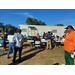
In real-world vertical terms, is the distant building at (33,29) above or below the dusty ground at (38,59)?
above

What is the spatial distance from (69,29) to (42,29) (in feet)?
32.4

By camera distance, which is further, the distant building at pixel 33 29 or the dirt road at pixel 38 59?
the distant building at pixel 33 29

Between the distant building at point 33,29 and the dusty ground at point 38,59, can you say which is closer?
the dusty ground at point 38,59

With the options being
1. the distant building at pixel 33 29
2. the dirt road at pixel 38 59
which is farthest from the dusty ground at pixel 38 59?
the distant building at pixel 33 29

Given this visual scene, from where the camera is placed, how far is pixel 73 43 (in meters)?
1.57

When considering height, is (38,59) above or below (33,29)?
below

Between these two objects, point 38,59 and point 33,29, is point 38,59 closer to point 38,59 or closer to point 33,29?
Answer: point 38,59

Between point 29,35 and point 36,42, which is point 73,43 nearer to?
point 36,42

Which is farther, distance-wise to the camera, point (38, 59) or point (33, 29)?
point (33, 29)

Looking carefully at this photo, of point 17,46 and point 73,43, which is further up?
point 73,43

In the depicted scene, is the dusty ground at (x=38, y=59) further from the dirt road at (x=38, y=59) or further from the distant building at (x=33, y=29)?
the distant building at (x=33, y=29)

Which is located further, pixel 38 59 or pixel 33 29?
pixel 33 29

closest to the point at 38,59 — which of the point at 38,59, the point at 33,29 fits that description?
the point at 38,59
